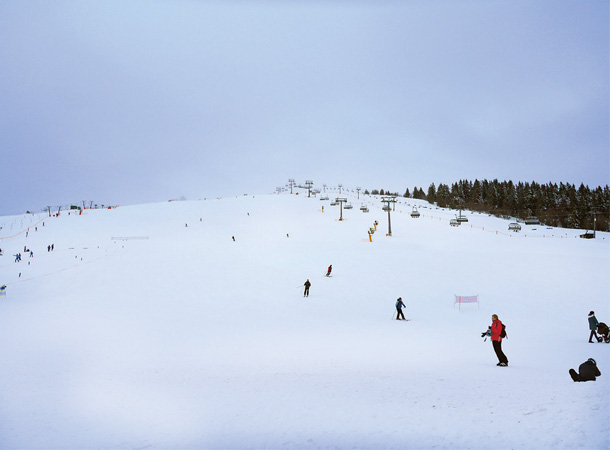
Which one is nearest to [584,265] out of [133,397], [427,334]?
[427,334]

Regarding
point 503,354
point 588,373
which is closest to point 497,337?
point 503,354

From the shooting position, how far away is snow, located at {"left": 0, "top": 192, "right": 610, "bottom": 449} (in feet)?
24.9

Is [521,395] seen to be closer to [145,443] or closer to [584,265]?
[145,443]

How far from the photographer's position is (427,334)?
1716 centimetres

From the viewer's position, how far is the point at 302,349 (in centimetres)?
1490

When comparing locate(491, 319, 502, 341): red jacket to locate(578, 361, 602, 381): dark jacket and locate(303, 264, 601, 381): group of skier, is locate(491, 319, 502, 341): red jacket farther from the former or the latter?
locate(578, 361, 602, 381): dark jacket

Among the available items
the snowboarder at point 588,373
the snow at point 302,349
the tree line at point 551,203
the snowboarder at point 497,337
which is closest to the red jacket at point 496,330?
the snowboarder at point 497,337

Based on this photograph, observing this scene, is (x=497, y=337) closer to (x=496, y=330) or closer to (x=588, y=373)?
(x=496, y=330)

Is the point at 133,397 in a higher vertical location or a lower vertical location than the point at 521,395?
lower

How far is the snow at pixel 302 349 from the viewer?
7.58 m

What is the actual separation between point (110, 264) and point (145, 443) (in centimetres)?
3504

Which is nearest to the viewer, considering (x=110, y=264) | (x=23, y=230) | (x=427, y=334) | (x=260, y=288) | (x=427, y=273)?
(x=427, y=334)

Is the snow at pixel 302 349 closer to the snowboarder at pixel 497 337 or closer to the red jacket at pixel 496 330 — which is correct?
the snowboarder at pixel 497 337

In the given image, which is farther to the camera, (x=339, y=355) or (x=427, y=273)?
(x=427, y=273)
